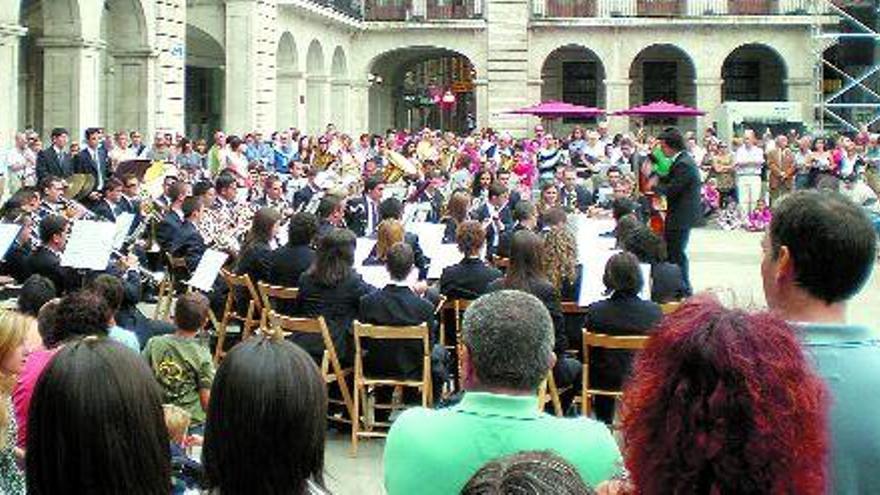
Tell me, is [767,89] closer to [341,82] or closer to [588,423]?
[341,82]

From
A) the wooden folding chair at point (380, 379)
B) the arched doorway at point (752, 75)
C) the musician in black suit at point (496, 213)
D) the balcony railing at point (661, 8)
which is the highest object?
the balcony railing at point (661, 8)

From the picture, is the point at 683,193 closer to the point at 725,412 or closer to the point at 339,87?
the point at 725,412

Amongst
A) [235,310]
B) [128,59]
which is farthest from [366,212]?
[128,59]

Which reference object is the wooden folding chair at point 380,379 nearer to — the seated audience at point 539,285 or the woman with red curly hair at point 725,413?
the seated audience at point 539,285

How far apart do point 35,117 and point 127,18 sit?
6.51 metres

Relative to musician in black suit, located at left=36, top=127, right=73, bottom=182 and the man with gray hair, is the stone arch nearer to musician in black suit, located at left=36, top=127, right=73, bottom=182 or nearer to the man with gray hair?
musician in black suit, located at left=36, top=127, right=73, bottom=182

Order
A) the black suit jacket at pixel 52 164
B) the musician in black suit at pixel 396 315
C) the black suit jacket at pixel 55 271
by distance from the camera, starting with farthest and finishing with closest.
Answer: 1. the black suit jacket at pixel 52 164
2. the black suit jacket at pixel 55 271
3. the musician in black suit at pixel 396 315

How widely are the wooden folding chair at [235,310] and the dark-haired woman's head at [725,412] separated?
26.3 ft

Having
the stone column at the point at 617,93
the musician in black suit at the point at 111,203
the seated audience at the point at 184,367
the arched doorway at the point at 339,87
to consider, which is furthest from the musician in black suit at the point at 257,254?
the stone column at the point at 617,93

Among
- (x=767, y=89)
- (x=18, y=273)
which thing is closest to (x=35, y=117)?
(x=18, y=273)

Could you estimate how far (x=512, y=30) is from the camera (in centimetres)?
4294

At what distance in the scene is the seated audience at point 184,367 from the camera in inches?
263

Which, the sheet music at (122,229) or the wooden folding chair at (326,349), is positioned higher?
the sheet music at (122,229)

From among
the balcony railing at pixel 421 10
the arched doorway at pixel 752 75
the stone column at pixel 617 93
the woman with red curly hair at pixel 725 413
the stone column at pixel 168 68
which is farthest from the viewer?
the arched doorway at pixel 752 75
